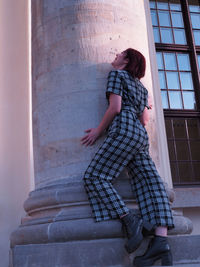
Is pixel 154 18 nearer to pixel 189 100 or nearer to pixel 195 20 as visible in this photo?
pixel 195 20

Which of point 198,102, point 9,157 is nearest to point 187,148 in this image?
point 198,102

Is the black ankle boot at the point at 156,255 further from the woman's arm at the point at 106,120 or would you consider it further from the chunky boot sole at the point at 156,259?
the woman's arm at the point at 106,120

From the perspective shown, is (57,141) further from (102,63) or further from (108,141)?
(102,63)

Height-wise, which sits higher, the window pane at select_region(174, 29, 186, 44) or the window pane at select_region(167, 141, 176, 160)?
the window pane at select_region(174, 29, 186, 44)

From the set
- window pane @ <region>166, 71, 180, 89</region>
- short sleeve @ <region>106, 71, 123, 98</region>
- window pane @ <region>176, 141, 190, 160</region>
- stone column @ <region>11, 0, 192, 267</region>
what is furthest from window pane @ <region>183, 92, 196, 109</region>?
short sleeve @ <region>106, 71, 123, 98</region>

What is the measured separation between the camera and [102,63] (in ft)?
13.7

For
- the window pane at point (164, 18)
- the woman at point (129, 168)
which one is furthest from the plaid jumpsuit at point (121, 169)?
the window pane at point (164, 18)

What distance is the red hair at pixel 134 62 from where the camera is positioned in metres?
3.95

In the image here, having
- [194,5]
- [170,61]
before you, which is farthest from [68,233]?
[194,5]

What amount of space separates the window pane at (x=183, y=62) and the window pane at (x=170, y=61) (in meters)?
0.11

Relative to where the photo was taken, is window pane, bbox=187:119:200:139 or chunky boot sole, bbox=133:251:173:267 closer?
chunky boot sole, bbox=133:251:173:267

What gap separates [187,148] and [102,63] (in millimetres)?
4828

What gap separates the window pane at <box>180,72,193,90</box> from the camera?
860 centimetres

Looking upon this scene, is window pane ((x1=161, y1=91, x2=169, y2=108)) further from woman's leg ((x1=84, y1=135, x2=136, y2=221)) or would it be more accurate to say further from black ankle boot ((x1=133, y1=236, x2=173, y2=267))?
black ankle boot ((x1=133, y1=236, x2=173, y2=267))
